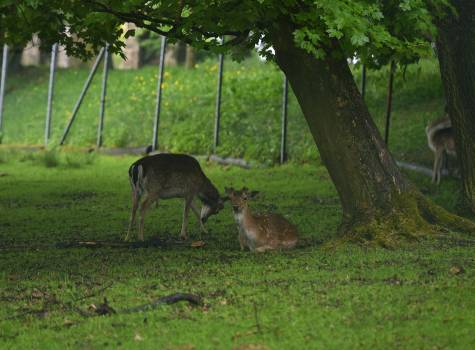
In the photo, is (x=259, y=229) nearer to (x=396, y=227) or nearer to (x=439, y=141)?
(x=396, y=227)

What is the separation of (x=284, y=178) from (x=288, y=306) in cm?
1216

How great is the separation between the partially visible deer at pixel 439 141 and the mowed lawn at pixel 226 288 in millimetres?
2853

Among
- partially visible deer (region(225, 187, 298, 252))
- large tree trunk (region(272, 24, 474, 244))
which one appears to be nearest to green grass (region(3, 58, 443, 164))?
large tree trunk (region(272, 24, 474, 244))

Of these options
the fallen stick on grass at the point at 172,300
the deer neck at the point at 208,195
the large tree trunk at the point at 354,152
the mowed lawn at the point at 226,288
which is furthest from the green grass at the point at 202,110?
the fallen stick on grass at the point at 172,300

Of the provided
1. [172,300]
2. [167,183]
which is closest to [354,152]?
[167,183]

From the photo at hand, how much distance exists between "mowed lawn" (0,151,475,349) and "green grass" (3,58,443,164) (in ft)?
19.8

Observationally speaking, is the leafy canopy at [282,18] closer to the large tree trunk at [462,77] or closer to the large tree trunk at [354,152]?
the large tree trunk at [354,152]

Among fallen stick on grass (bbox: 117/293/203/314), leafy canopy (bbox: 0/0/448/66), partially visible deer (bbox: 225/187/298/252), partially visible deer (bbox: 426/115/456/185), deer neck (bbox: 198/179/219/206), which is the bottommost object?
fallen stick on grass (bbox: 117/293/203/314)

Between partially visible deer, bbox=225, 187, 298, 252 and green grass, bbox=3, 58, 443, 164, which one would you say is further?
green grass, bbox=3, 58, 443, 164

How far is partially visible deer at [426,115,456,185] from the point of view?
19.1m

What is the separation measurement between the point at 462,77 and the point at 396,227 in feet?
8.80

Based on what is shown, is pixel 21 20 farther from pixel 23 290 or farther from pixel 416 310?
pixel 416 310

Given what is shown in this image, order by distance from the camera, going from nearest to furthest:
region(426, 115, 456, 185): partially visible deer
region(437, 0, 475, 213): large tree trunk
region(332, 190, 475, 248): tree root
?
region(332, 190, 475, 248): tree root < region(437, 0, 475, 213): large tree trunk < region(426, 115, 456, 185): partially visible deer

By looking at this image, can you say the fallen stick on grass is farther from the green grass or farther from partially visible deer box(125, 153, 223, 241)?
the green grass
